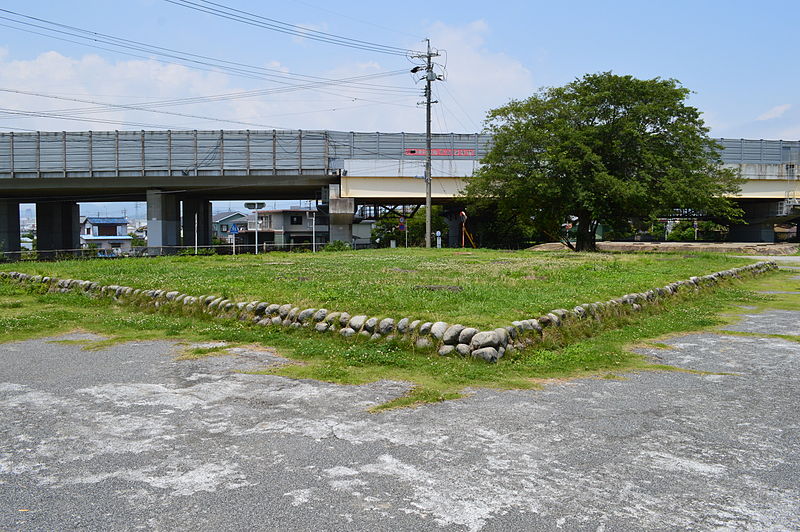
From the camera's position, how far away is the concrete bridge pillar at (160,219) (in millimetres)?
54031

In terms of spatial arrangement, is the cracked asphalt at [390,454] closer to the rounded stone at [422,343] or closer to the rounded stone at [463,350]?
the rounded stone at [463,350]

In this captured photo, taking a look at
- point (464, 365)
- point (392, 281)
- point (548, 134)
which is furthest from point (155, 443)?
point (548, 134)

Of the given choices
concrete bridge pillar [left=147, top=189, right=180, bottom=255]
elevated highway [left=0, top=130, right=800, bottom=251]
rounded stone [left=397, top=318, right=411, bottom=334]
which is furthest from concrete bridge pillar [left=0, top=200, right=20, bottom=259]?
rounded stone [left=397, top=318, right=411, bottom=334]

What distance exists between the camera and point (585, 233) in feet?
140

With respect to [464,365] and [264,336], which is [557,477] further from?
[264,336]

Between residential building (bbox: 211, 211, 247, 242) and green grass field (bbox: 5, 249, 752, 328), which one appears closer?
green grass field (bbox: 5, 249, 752, 328)

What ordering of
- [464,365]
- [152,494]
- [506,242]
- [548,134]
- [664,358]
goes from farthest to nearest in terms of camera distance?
[506,242]
[548,134]
[664,358]
[464,365]
[152,494]

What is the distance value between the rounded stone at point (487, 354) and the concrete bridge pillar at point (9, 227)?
6222cm

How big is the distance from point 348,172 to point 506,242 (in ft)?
69.3

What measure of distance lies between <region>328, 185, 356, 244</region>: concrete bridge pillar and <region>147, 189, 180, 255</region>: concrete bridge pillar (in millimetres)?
14684

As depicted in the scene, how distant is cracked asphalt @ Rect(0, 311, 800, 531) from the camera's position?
4477 mm

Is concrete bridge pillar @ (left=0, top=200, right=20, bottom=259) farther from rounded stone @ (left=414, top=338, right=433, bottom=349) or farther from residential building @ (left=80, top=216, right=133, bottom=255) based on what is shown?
rounded stone @ (left=414, top=338, right=433, bottom=349)

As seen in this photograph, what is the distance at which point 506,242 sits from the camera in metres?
65.3

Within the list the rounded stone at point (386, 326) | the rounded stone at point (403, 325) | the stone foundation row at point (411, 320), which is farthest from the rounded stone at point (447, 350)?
the rounded stone at point (386, 326)
